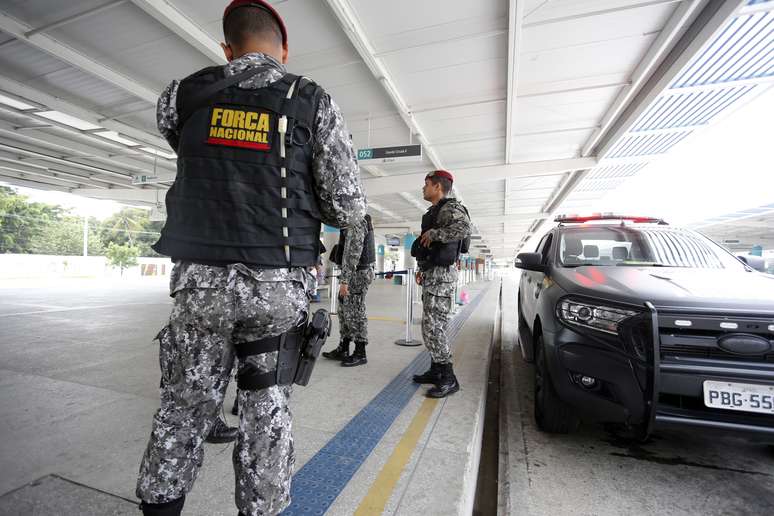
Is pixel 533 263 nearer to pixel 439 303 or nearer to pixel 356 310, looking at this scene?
pixel 439 303

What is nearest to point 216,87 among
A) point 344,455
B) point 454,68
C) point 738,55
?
point 344,455

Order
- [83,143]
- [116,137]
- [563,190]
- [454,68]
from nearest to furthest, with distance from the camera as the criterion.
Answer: [454,68] < [116,137] < [83,143] < [563,190]

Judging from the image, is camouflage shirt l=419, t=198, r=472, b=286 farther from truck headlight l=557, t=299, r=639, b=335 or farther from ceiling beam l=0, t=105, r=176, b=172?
ceiling beam l=0, t=105, r=176, b=172

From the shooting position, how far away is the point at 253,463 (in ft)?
3.62

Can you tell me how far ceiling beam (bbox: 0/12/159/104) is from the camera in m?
6.02

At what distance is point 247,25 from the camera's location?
1291 mm

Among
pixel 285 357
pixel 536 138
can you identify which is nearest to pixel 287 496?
pixel 285 357

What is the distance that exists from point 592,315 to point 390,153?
7.88 meters

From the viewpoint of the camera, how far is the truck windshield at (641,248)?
2777mm

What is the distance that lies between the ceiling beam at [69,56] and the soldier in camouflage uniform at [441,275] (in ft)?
25.8

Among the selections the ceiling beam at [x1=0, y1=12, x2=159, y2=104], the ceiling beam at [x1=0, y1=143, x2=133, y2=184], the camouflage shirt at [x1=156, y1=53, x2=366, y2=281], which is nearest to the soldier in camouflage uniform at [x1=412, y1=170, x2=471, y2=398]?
the camouflage shirt at [x1=156, y1=53, x2=366, y2=281]

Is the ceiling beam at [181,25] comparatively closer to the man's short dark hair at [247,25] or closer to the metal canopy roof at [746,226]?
the man's short dark hair at [247,25]

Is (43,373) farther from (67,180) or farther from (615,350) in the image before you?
(67,180)

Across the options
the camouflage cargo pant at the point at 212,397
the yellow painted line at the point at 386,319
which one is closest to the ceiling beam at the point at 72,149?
the yellow painted line at the point at 386,319
